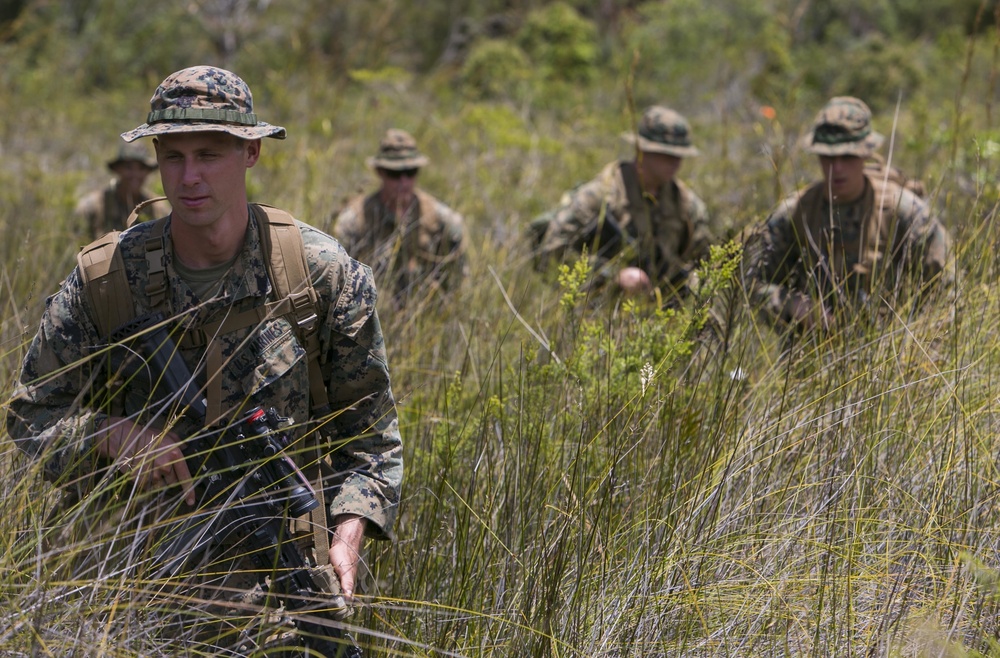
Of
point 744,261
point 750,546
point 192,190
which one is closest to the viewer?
point 192,190

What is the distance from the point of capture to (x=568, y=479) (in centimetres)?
274

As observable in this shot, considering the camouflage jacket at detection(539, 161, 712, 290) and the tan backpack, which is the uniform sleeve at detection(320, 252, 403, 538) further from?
the camouflage jacket at detection(539, 161, 712, 290)

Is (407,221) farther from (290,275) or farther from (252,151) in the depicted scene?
(290,275)

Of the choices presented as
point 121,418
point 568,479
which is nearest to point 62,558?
point 121,418

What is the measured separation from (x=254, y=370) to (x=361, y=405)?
27cm

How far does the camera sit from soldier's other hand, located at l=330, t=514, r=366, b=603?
2.23m

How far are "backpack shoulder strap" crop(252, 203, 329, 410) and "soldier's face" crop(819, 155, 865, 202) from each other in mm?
3146

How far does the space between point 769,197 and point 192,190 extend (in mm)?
5226

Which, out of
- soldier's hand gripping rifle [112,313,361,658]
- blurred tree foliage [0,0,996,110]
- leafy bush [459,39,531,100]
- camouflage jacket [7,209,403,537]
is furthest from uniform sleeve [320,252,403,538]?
leafy bush [459,39,531,100]

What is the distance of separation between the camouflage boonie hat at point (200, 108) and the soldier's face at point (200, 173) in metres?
0.04

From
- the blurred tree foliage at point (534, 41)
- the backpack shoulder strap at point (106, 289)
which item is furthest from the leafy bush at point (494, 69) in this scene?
the backpack shoulder strap at point (106, 289)

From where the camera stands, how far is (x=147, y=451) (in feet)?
6.52

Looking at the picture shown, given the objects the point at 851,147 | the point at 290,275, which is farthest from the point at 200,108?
the point at 851,147

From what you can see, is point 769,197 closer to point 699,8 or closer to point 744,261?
point 744,261
